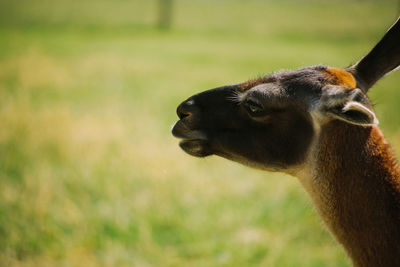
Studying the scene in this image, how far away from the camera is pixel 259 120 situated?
256 cm

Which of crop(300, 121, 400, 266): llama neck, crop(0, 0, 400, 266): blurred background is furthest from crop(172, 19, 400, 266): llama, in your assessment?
crop(0, 0, 400, 266): blurred background

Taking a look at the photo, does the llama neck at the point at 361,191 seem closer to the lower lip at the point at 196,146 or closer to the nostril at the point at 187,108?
the lower lip at the point at 196,146

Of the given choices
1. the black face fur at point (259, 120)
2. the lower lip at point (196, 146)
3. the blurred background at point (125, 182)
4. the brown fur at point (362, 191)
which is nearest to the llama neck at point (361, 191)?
the brown fur at point (362, 191)

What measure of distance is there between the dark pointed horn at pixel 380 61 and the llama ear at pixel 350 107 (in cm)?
43

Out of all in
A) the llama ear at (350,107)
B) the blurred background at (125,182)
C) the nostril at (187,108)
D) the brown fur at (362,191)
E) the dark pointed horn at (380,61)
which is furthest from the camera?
the blurred background at (125,182)

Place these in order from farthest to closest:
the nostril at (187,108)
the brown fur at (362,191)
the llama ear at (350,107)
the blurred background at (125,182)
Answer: the blurred background at (125,182) < the nostril at (187,108) < the brown fur at (362,191) < the llama ear at (350,107)

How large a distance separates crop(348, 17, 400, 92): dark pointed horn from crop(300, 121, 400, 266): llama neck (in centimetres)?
35

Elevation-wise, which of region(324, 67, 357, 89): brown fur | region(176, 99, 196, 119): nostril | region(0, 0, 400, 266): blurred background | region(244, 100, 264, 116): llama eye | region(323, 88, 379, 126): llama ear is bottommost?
region(0, 0, 400, 266): blurred background

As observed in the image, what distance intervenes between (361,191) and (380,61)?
0.85 m

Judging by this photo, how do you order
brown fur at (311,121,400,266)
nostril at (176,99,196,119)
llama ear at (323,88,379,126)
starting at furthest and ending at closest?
nostril at (176,99,196,119)
brown fur at (311,121,400,266)
llama ear at (323,88,379,126)

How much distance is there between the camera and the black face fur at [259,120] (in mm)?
2447

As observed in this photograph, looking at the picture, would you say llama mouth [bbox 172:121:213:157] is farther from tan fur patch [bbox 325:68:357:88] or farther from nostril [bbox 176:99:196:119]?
tan fur patch [bbox 325:68:357:88]

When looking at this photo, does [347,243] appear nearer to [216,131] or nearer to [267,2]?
[216,131]

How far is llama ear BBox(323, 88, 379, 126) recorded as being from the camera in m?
1.95
